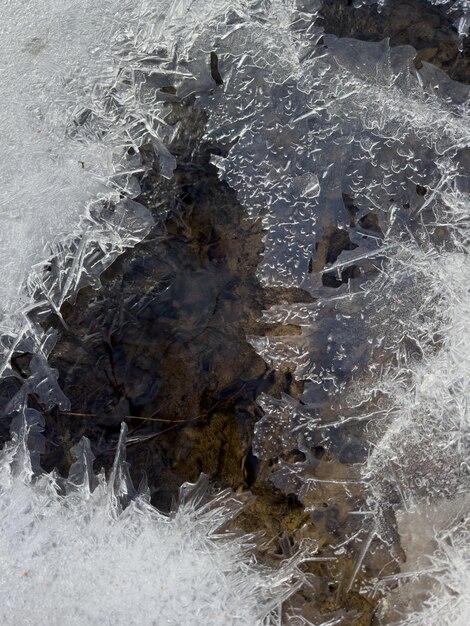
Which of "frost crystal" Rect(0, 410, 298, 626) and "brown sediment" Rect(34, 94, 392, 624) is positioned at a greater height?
"brown sediment" Rect(34, 94, 392, 624)

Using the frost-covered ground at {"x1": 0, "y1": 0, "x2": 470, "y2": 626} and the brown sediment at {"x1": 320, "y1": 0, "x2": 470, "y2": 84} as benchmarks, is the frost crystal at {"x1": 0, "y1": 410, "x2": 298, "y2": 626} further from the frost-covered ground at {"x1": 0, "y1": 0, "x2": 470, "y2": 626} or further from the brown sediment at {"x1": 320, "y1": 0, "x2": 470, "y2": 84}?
the brown sediment at {"x1": 320, "y1": 0, "x2": 470, "y2": 84}

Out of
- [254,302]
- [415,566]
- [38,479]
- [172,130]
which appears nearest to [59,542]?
[38,479]

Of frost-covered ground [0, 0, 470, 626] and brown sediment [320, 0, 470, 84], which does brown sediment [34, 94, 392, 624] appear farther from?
brown sediment [320, 0, 470, 84]

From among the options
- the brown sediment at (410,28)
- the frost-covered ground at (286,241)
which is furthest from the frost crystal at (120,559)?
the brown sediment at (410,28)

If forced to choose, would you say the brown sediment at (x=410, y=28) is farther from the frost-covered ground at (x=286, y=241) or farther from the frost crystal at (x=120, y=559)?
the frost crystal at (x=120, y=559)

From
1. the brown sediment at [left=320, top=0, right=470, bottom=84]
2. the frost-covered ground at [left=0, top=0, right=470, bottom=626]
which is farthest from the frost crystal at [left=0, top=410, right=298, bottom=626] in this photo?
the brown sediment at [left=320, top=0, right=470, bottom=84]

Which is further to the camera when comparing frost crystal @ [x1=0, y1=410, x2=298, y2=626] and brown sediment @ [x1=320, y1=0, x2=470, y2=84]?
brown sediment @ [x1=320, y1=0, x2=470, y2=84]

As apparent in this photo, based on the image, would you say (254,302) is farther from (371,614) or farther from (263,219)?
(371,614)

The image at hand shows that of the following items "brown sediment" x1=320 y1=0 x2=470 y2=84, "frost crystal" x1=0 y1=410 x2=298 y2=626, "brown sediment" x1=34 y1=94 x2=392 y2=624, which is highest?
"brown sediment" x1=320 y1=0 x2=470 y2=84

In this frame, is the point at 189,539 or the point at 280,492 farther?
the point at 280,492
